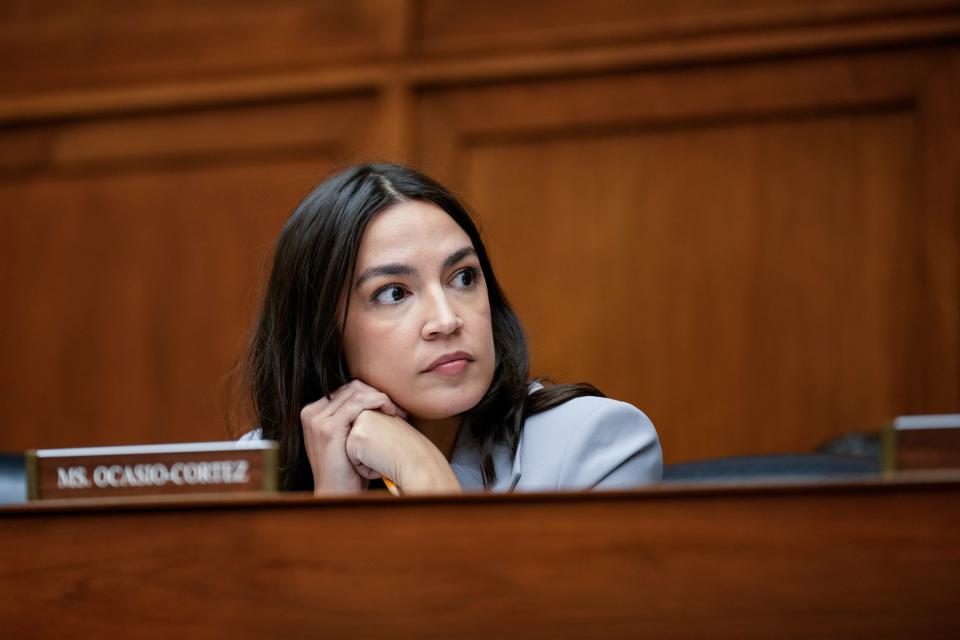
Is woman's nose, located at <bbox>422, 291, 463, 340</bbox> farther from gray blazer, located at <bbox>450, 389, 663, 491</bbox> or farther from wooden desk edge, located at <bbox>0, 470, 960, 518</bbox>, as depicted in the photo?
wooden desk edge, located at <bbox>0, 470, 960, 518</bbox>

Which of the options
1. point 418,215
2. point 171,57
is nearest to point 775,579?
point 418,215

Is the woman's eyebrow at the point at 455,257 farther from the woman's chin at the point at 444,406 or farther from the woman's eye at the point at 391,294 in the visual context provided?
the woman's chin at the point at 444,406

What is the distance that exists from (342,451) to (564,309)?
5.11 ft

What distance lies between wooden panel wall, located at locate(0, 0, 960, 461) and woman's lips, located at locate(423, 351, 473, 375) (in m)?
0.99

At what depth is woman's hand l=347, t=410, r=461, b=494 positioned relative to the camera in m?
1.79

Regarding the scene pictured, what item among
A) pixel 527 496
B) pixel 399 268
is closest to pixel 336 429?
pixel 399 268

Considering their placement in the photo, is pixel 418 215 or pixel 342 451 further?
pixel 418 215

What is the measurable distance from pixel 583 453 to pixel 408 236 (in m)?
0.45

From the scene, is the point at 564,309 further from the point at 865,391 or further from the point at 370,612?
the point at 370,612

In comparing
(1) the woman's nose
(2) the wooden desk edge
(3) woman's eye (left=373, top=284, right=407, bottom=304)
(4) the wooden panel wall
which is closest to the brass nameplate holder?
(2) the wooden desk edge

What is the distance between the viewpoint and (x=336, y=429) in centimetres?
199

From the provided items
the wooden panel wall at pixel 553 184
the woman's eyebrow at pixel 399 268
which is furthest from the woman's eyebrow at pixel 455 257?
the wooden panel wall at pixel 553 184

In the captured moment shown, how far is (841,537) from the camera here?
1.09 meters

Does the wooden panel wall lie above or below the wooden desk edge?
above
